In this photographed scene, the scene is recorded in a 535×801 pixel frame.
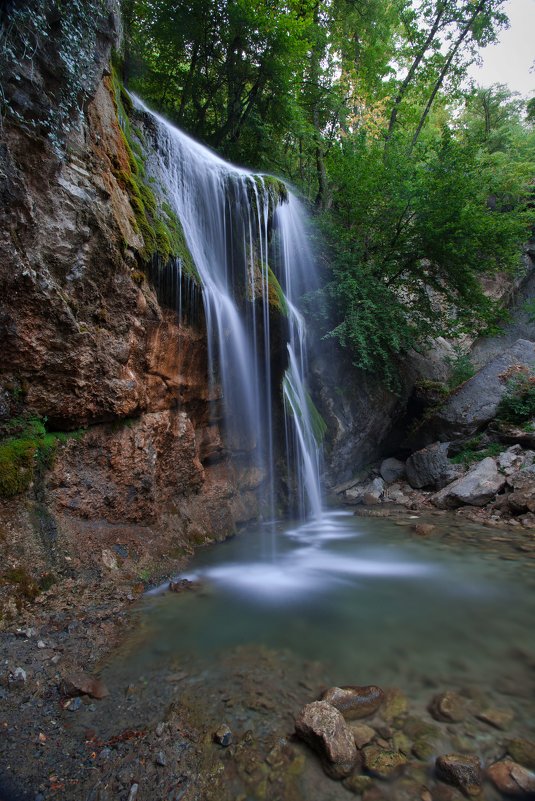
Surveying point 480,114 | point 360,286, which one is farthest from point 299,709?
point 480,114

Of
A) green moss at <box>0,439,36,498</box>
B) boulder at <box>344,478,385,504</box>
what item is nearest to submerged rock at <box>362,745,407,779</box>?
green moss at <box>0,439,36,498</box>

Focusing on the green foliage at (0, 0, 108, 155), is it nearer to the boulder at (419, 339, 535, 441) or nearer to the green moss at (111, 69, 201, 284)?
the green moss at (111, 69, 201, 284)

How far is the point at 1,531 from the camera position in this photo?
368 centimetres

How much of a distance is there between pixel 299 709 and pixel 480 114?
2799 centimetres

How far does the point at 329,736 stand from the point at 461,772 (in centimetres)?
66

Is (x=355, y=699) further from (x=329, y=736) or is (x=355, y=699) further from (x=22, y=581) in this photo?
(x=22, y=581)

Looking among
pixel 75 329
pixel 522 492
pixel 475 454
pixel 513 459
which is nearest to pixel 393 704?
pixel 75 329

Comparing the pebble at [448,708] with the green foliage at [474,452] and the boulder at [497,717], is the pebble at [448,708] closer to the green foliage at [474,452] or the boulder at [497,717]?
the boulder at [497,717]

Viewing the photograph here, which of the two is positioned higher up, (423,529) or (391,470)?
(391,470)

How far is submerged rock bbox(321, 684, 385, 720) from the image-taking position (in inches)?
97.0

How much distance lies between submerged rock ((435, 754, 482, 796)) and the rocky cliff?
3552mm

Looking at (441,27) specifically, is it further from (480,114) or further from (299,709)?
(299,709)

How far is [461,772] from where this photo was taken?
6.57 feet

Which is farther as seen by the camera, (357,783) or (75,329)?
(75,329)
